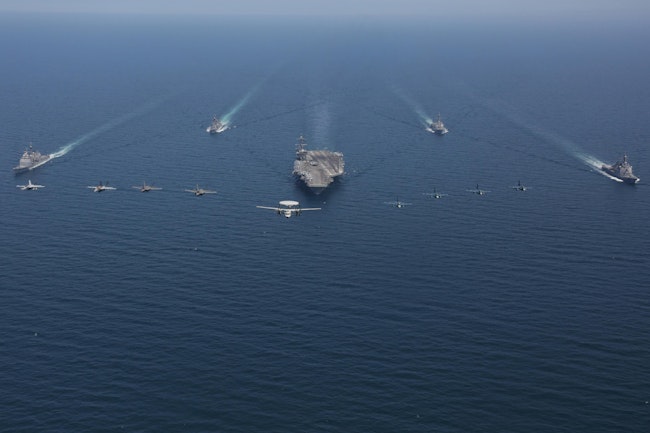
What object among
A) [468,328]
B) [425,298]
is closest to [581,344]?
[468,328]

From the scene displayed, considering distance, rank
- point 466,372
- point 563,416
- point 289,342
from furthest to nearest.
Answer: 1. point 289,342
2. point 466,372
3. point 563,416

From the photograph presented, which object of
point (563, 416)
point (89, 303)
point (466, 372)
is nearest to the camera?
point (563, 416)

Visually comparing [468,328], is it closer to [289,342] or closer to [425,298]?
[425,298]

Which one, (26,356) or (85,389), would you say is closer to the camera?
(85,389)

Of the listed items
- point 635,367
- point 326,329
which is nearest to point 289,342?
point 326,329

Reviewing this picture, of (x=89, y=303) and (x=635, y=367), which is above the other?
(x=89, y=303)

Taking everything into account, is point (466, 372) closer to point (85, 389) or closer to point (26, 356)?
point (85, 389)

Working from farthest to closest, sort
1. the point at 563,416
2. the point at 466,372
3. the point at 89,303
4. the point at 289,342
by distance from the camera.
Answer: the point at 89,303 → the point at 289,342 → the point at 466,372 → the point at 563,416

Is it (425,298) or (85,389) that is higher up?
(425,298)
